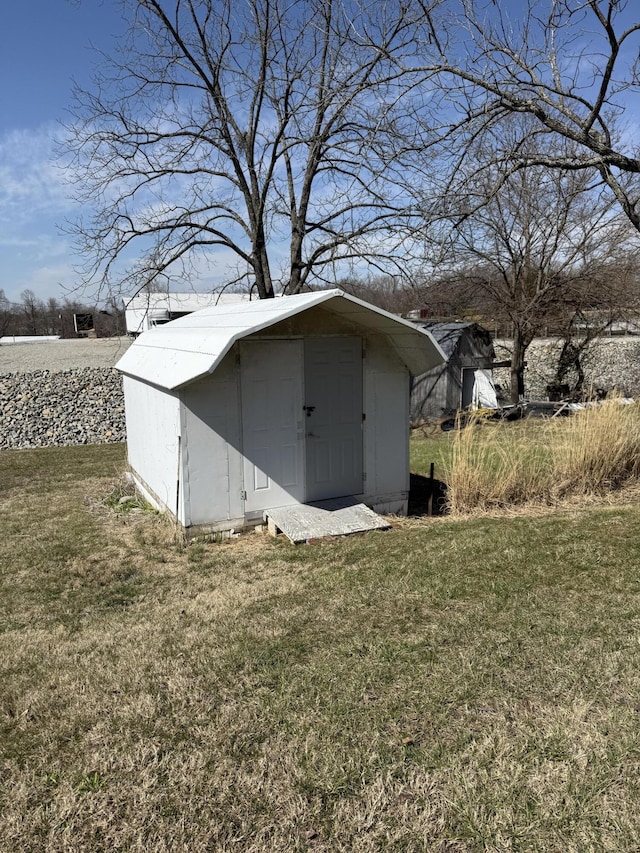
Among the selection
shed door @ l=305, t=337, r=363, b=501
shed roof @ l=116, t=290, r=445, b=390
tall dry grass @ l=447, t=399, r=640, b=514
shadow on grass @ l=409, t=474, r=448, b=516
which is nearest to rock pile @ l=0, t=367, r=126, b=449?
shed roof @ l=116, t=290, r=445, b=390

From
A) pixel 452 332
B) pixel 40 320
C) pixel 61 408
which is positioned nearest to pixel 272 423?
pixel 452 332

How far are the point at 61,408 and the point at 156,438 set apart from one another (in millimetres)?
10929

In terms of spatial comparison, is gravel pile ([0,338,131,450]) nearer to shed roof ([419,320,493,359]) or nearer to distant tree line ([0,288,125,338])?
shed roof ([419,320,493,359])

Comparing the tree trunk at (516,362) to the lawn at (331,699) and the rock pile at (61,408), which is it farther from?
the lawn at (331,699)

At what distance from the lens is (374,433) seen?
7.84 meters

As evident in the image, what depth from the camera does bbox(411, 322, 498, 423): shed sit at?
1655 cm

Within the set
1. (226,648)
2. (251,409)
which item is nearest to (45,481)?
(251,409)

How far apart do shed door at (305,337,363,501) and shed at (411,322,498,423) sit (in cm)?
914

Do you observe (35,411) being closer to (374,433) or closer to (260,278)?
(260,278)

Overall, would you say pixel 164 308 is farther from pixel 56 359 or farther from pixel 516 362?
pixel 516 362

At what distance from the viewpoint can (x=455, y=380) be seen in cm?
1678

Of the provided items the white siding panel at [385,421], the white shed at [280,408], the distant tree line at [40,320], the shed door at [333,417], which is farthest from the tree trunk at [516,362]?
the distant tree line at [40,320]

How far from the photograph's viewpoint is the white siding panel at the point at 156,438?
22.6ft

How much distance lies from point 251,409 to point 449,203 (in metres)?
3.72
